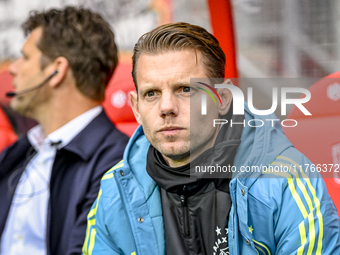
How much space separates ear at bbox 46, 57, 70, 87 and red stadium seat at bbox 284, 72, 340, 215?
2.97ft

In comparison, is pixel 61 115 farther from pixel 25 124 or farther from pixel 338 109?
pixel 338 109

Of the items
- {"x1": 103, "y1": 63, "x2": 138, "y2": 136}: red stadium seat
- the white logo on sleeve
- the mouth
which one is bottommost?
the white logo on sleeve

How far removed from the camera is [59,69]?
4.65 ft

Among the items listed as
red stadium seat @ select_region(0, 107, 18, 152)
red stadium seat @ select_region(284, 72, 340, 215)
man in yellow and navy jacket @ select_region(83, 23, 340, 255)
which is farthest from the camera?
red stadium seat @ select_region(0, 107, 18, 152)

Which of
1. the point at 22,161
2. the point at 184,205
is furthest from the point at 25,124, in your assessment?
the point at 184,205

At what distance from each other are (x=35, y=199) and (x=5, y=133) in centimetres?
79

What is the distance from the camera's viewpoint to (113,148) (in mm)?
1288

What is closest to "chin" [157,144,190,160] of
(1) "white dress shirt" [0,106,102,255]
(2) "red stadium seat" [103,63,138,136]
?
(1) "white dress shirt" [0,106,102,255]

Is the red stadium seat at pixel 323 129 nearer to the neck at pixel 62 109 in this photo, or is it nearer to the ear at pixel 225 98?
the ear at pixel 225 98

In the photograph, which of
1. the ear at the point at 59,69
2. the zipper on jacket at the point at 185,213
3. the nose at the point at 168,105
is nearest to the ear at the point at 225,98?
the nose at the point at 168,105

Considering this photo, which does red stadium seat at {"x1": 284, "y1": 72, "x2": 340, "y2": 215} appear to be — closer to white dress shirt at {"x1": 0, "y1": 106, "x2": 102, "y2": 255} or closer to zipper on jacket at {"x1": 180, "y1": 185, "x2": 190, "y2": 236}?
zipper on jacket at {"x1": 180, "y1": 185, "x2": 190, "y2": 236}

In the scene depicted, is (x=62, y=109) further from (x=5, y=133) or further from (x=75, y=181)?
(x=5, y=133)

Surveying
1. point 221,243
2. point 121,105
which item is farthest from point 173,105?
point 121,105

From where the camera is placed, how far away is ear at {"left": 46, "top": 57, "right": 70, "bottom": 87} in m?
1.41
